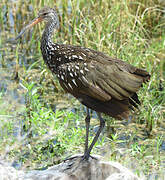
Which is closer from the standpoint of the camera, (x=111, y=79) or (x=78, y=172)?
(x=111, y=79)

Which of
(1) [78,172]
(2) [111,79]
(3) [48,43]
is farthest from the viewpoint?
(3) [48,43]

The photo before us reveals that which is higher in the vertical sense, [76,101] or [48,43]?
[48,43]

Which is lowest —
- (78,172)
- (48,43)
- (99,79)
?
(78,172)

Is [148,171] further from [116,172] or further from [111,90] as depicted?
[111,90]

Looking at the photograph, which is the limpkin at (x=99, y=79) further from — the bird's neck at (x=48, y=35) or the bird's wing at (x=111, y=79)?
the bird's neck at (x=48, y=35)

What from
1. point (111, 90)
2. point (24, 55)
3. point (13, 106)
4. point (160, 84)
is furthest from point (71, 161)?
point (24, 55)

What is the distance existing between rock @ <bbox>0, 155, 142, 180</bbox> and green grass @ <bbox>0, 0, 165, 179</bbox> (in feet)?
0.97

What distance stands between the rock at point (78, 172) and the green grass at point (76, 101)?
295 millimetres

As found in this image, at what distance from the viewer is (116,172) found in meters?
4.30

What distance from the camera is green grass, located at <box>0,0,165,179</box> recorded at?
5.19m

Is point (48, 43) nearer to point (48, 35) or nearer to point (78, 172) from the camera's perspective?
point (48, 35)

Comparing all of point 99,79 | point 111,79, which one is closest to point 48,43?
point 99,79

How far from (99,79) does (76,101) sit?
7.03 feet

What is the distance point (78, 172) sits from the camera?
4.44 meters
